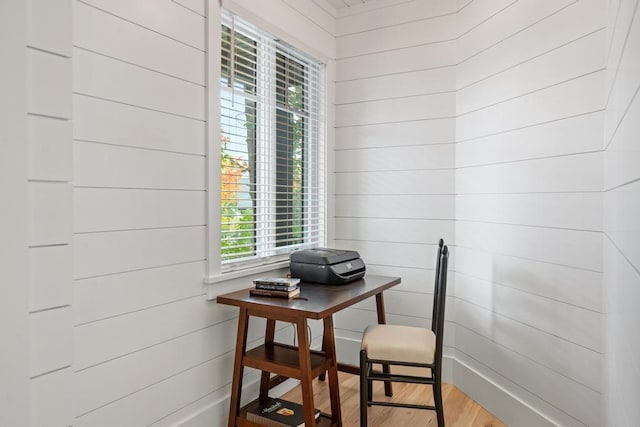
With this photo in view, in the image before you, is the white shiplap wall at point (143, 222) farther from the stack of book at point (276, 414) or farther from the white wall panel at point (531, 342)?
the white wall panel at point (531, 342)

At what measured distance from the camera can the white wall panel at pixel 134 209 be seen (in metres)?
1.50

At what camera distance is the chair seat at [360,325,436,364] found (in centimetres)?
202

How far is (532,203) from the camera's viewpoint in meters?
2.10

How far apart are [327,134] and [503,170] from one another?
49.5 inches

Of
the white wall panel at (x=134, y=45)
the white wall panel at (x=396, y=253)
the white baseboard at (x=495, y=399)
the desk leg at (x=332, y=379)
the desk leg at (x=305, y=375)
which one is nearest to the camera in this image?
the white wall panel at (x=134, y=45)

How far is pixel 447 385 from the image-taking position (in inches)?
107

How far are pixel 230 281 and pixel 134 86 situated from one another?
40.3 inches

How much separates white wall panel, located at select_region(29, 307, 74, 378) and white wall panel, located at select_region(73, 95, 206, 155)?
2.57ft

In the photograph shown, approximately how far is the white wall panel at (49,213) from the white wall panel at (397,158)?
2260 mm

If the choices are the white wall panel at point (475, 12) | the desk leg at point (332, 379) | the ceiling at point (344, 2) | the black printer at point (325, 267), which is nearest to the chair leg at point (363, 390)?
the desk leg at point (332, 379)

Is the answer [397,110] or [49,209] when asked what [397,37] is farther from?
[49,209]

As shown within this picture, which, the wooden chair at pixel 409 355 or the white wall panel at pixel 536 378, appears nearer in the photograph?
the white wall panel at pixel 536 378

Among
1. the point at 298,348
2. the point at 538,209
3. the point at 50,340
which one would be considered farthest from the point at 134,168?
the point at 538,209

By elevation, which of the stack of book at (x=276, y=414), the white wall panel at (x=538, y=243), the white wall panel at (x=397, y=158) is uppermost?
the white wall panel at (x=397, y=158)
